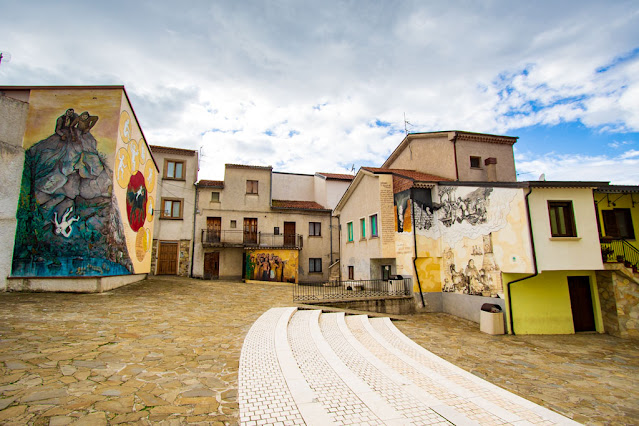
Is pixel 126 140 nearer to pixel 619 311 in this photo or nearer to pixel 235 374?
pixel 235 374

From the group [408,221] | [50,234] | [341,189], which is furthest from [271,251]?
[50,234]

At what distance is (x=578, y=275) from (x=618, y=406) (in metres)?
8.81

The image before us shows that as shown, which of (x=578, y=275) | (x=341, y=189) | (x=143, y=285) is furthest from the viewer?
(x=341, y=189)

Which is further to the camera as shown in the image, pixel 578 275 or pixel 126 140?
pixel 126 140

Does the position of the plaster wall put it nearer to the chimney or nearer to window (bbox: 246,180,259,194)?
the chimney

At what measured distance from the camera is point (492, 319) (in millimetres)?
11828

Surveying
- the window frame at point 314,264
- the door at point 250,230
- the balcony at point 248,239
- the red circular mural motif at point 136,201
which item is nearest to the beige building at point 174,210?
the balcony at point 248,239

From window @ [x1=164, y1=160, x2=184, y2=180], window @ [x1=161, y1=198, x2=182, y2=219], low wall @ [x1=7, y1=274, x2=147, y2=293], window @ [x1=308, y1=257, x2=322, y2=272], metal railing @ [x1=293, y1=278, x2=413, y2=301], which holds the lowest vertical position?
metal railing @ [x1=293, y1=278, x2=413, y2=301]

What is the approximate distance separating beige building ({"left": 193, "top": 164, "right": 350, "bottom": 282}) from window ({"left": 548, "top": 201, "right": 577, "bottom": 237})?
53.7 feet

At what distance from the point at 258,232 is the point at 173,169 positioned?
322 inches

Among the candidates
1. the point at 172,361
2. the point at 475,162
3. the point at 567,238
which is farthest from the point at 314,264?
the point at 172,361

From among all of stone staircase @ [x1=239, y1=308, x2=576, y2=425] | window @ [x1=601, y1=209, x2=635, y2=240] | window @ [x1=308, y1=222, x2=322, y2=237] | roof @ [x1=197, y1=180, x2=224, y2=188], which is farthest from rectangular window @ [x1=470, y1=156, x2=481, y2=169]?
roof @ [x1=197, y1=180, x2=224, y2=188]

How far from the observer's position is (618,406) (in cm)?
592

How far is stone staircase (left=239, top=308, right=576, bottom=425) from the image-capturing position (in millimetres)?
4121
